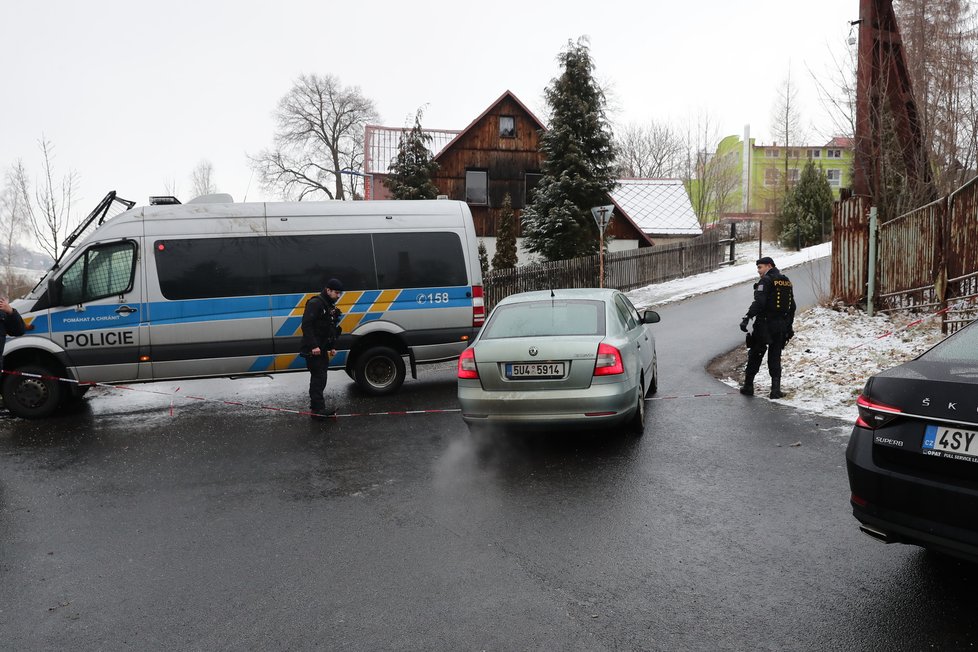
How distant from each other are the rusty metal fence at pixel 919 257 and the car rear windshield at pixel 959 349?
6720mm

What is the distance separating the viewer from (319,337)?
8.46 metres

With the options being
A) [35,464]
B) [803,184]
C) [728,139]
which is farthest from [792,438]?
[728,139]

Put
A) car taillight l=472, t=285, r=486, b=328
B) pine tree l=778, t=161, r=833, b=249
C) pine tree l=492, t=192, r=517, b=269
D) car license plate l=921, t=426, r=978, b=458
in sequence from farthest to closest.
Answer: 1. pine tree l=778, t=161, r=833, b=249
2. pine tree l=492, t=192, r=517, b=269
3. car taillight l=472, t=285, r=486, b=328
4. car license plate l=921, t=426, r=978, b=458

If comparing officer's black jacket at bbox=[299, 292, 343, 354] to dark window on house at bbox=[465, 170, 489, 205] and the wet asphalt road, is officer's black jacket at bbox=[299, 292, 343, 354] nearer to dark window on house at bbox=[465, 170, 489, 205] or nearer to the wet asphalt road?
the wet asphalt road

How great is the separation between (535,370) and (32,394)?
265 inches

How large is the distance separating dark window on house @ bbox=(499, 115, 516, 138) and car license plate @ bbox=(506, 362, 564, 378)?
96.5 feet

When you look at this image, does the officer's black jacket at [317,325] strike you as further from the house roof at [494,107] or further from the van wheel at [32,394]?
the house roof at [494,107]

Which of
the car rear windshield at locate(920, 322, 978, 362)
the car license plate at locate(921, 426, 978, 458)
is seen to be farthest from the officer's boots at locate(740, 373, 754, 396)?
the car license plate at locate(921, 426, 978, 458)

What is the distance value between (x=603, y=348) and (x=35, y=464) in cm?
562

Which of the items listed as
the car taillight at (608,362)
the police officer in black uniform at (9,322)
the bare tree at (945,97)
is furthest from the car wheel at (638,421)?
the bare tree at (945,97)

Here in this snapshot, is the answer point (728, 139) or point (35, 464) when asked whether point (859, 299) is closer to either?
point (35, 464)

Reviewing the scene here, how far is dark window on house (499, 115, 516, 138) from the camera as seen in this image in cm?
3425

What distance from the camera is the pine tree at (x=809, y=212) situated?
37.7 metres

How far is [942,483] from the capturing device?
3232mm
